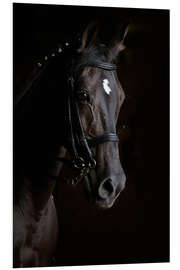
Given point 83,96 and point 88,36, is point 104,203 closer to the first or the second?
point 83,96

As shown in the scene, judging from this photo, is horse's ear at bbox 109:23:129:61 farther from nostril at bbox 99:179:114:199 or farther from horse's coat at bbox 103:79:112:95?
nostril at bbox 99:179:114:199

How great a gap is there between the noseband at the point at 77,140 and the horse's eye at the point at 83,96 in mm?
23

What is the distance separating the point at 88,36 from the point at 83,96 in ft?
1.04

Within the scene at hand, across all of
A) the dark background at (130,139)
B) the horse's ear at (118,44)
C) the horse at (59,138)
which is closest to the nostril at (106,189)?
the horse at (59,138)

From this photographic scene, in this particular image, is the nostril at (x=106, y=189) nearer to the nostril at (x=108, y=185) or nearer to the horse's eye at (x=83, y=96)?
the nostril at (x=108, y=185)

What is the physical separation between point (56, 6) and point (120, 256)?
1.29 meters

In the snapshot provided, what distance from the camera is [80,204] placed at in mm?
2404

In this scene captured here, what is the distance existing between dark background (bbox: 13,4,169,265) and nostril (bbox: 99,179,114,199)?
12 centimetres

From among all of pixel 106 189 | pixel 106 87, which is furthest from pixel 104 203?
pixel 106 87

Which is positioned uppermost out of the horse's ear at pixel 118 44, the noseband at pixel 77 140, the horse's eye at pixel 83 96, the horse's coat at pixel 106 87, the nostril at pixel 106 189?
the horse's ear at pixel 118 44

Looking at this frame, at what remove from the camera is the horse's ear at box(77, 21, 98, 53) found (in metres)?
2.34

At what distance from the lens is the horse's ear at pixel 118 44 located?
94.5 inches

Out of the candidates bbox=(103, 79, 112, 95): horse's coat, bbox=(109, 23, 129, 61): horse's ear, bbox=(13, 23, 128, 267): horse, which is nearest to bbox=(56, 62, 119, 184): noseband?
bbox=(13, 23, 128, 267): horse
